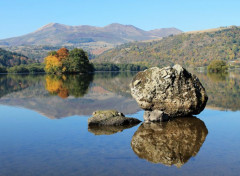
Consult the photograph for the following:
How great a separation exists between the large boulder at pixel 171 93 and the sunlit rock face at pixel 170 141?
1549 mm

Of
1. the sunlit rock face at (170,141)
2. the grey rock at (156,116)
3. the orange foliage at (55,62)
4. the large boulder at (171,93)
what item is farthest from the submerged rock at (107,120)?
the orange foliage at (55,62)

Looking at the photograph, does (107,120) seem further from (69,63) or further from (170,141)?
(69,63)

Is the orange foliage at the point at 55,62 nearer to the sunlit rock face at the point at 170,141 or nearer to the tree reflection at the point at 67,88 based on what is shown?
the tree reflection at the point at 67,88

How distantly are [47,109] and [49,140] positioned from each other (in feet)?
38.5

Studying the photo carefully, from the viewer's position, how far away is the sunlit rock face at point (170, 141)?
1272 cm

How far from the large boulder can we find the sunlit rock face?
1549 mm

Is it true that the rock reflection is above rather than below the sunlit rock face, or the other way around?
below

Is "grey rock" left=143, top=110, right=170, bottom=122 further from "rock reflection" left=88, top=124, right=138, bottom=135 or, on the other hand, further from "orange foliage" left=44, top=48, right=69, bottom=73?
"orange foliage" left=44, top=48, right=69, bottom=73

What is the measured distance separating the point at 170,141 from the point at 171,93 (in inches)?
289

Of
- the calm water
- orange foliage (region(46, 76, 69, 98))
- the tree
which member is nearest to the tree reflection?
orange foliage (region(46, 76, 69, 98))

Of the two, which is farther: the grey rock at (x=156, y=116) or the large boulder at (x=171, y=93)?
the large boulder at (x=171, y=93)

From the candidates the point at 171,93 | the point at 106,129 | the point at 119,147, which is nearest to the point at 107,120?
the point at 106,129

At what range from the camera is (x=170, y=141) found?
15.0m

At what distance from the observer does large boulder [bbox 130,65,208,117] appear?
21703mm
